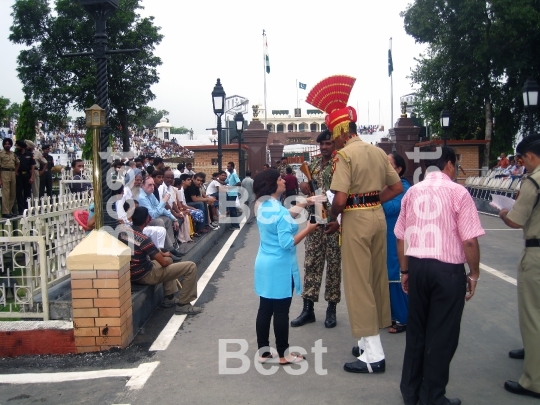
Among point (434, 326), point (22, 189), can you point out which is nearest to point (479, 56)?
point (22, 189)

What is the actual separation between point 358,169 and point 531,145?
1.26 meters

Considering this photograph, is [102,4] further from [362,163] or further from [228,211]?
[228,211]

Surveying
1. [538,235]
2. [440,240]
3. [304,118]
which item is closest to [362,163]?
[440,240]

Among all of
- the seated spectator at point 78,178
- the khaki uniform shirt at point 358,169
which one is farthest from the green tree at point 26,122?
the khaki uniform shirt at point 358,169

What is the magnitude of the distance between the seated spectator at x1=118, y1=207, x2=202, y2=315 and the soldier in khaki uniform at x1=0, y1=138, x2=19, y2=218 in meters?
6.65

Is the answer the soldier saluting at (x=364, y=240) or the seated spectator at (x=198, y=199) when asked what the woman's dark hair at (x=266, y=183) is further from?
the seated spectator at (x=198, y=199)

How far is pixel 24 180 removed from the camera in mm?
12219

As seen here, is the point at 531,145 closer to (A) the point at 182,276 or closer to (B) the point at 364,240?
(B) the point at 364,240

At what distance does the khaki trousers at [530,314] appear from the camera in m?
3.88

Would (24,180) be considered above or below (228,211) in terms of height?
above

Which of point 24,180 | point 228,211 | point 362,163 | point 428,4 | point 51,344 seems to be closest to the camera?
point 362,163

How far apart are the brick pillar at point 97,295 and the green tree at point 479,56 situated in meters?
23.7

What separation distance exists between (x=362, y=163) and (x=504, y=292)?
3.49 m

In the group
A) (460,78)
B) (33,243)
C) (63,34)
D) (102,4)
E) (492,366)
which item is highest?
(63,34)
